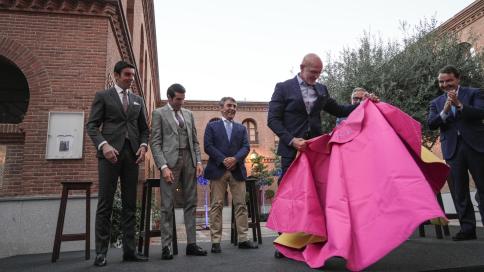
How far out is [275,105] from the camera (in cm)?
411

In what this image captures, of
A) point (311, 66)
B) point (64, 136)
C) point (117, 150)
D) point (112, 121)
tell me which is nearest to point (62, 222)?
point (117, 150)

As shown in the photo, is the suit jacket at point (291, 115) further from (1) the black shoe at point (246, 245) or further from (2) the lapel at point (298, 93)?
(1) the black shoe at point (246, 245)

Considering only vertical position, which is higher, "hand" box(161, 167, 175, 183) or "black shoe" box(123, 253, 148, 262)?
"hand" box(161, 167, 175, 183)

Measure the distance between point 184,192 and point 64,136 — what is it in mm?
3499

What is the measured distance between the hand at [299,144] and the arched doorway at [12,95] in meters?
7.92

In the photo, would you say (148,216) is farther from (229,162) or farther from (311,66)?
(311,66)

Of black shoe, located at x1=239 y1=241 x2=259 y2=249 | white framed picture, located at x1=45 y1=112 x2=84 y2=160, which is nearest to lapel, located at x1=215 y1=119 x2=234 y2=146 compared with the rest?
black shoe, located at x1=239 y1=241 x2=259 y2=249

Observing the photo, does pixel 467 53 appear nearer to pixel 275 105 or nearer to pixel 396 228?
pixel 275 105

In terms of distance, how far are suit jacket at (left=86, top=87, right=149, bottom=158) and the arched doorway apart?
6135mm

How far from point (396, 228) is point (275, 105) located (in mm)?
1857

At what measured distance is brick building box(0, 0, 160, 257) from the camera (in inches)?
249

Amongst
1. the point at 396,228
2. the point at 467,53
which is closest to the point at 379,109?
the point at 396,228

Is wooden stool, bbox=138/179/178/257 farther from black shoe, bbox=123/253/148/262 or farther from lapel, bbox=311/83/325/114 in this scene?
lapel, bbox=311/83/325/114

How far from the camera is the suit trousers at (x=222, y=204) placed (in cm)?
489
